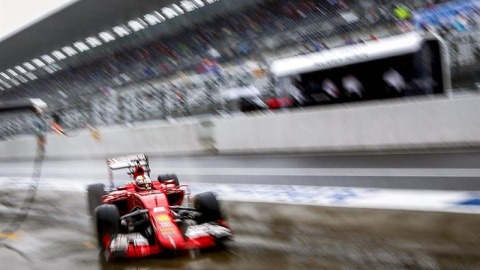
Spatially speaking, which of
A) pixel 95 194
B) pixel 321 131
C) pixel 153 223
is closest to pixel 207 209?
pixel 153 223

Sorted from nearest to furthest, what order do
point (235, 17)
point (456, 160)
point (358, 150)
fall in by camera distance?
point (456, 160) < point (358, 150) < point (235, 17)

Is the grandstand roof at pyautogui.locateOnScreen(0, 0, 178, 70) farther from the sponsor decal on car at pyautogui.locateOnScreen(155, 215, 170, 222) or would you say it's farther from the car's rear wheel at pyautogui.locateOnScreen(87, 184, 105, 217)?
the sponsor decal on car at pyautogui.locateOnScreen(155, 215, 170, 222)

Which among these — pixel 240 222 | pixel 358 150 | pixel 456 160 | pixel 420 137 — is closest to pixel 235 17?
pixel 358 150

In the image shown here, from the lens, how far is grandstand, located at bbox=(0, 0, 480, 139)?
694 inches

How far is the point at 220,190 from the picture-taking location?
A: 1116 centimetres

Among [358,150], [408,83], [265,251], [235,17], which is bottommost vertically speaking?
[265,251]

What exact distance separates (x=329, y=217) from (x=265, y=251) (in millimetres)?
1458

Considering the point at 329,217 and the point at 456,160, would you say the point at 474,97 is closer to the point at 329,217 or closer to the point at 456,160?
the point at 456,160

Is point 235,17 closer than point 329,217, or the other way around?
point 329,217

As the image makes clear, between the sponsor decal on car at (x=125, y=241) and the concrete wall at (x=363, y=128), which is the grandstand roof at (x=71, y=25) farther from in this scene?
the sponsor decal on car at (x=125, y=241)

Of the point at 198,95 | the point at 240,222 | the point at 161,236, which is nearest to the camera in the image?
the point at 161,236

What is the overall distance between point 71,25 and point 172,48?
159 inches

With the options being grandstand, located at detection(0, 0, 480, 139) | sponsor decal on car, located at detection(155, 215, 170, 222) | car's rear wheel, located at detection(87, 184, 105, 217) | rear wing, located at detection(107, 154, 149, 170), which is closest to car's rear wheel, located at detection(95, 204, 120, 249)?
sponsor decal on car, located at detection(155, 215, 170, 222)

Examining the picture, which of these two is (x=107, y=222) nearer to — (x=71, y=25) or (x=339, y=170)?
(x=339, y=170)
